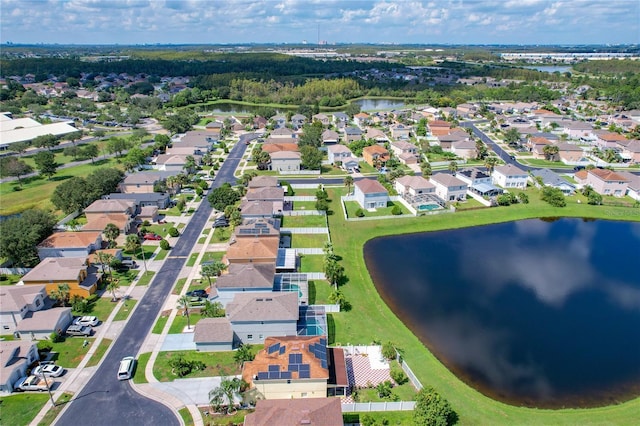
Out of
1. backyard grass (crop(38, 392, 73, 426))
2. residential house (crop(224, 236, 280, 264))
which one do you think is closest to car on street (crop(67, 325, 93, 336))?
backyard grass (crop(38, 392, 73, 426))

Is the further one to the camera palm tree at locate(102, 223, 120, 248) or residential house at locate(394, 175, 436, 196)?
residential house at locate(394, 175, 436, 196)

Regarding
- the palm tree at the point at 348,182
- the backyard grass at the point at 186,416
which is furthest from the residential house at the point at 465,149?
the backyard grass at the point at 186,416

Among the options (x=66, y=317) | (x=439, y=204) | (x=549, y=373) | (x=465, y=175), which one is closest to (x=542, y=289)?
(x=549, y=373)

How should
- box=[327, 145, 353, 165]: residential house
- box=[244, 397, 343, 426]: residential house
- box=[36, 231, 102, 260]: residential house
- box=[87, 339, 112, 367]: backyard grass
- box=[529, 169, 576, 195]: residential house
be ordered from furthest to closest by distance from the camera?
box=[327, 145, 353, 165]: residential house, box=[529, 169, 576, 195]: residential house, box=[36, 231, 102, 260]: residential house, box=[87, 339, 112, 367]: backyard grass, box=[244, 397, 343, 426]: residential house

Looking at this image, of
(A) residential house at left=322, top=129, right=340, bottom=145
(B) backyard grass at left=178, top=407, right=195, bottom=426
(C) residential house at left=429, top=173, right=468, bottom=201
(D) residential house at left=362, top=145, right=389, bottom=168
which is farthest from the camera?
(A) residential house at left=322, top=129, right=340, bottom=145

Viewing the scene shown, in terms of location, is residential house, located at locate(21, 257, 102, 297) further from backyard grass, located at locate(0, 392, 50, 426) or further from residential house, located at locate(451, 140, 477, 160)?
residential house, located at locate(451, 140, 477, 160)

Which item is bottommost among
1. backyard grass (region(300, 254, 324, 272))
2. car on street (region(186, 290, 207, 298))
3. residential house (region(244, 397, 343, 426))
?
car on street (region(186, 290, 207, 298))

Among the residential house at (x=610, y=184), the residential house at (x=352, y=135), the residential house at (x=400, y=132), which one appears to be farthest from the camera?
the residential house at (x=400, y=132)

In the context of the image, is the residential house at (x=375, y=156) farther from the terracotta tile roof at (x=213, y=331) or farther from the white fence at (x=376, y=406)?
the white fence at (x=376, y=406)

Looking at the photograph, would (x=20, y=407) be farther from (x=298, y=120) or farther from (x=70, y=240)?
(x=298, y=120)
